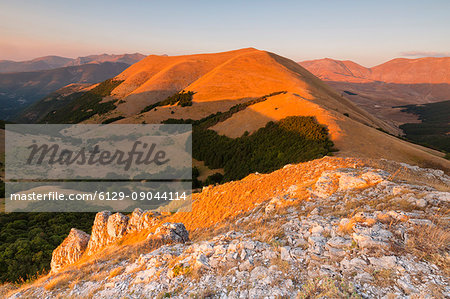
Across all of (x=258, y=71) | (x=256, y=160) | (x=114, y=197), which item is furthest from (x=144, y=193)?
(x=258, y=71)

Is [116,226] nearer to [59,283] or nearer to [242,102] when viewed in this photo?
[59,283]

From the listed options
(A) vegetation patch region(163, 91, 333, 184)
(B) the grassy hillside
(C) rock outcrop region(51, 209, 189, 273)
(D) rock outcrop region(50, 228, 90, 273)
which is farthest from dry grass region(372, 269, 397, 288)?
(B) the grassy hillside

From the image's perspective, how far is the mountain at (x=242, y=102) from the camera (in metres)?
29.8

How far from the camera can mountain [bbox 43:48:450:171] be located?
97.9 feet

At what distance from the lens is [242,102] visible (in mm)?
73375

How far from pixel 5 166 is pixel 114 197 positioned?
25.8m

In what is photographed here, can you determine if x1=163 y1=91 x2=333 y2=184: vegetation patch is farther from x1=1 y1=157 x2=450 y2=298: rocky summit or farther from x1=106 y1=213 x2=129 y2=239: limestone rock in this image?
x1=106 y1=213 x2=129 y2=239: limestone rock

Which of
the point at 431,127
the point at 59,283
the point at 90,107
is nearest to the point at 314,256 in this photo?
the point at 59,283

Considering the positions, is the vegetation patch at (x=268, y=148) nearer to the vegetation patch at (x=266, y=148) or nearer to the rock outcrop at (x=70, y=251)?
the vegetation patch at (x=266, y=148)

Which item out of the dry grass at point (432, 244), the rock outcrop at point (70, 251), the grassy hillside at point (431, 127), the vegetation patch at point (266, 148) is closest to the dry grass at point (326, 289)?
the dry grass at point (432, 244)

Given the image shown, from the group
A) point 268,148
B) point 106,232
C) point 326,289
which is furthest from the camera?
point 268,148

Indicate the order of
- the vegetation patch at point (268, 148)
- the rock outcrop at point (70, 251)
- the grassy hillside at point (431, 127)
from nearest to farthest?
the rock outcrop at point (70, 251), the vegetation patch at point (268, 148), the grassy hillside at point (431, 127)

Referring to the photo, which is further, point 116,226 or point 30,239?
point 30,239

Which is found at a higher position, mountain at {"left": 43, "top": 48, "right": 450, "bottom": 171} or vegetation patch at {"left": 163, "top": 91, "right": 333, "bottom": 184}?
mountain at {"left": 43, "top": 48, "right": 450, "bottom": 171}
